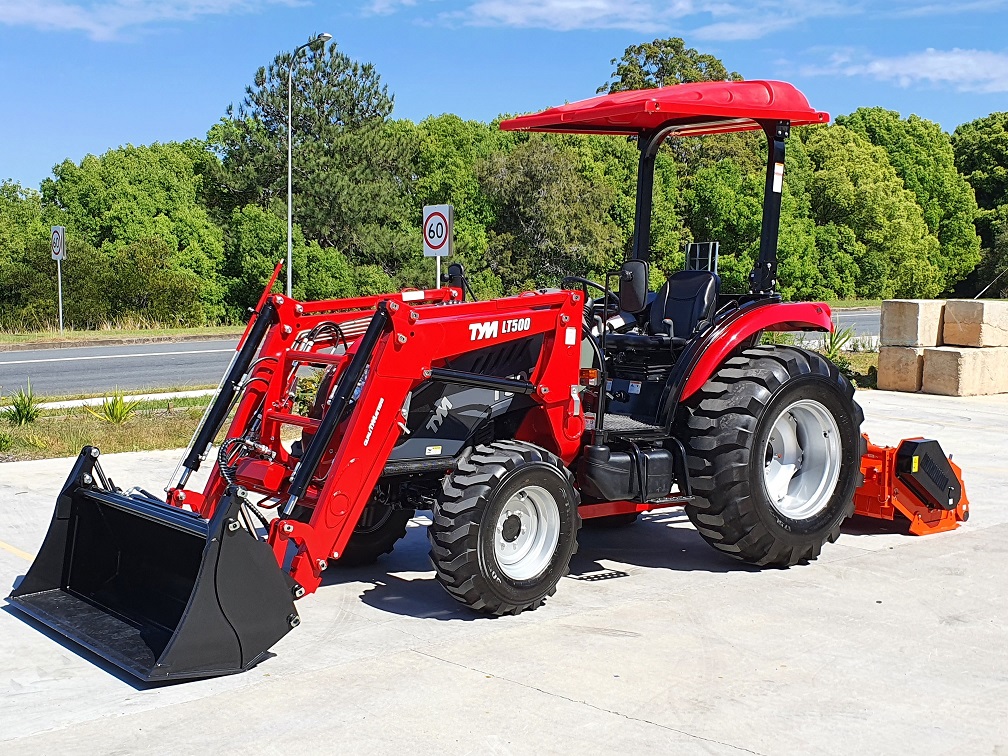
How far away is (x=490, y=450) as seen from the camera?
583 cm

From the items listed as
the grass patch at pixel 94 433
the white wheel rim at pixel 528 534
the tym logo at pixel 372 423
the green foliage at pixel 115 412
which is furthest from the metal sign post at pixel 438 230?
the tym logo at pixel 372 423

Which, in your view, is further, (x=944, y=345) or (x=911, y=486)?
(x=944, y=345)

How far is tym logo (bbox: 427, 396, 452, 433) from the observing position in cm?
616

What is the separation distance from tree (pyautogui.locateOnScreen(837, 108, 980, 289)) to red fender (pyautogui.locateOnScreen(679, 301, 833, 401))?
2022 inches

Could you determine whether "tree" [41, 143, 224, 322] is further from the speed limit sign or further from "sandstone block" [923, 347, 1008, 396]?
"sandstone block" [923, 347, 1008, 396]

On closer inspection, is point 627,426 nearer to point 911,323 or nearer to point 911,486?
point 911,486

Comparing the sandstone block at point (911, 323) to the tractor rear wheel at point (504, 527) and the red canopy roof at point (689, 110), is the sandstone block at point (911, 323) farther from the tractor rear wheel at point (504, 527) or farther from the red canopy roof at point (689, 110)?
the tractor rear wheel at point (504, 527)

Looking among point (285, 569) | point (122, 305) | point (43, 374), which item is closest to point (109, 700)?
point (285, 569)

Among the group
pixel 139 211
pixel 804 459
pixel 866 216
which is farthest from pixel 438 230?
pixel 866 216

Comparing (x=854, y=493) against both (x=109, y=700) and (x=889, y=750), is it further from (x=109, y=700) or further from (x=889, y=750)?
(x=109, y=700)

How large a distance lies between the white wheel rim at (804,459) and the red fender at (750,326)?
→ 0.53m

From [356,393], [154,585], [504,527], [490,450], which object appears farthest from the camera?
[504,527]

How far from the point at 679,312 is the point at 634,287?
0.64 meters

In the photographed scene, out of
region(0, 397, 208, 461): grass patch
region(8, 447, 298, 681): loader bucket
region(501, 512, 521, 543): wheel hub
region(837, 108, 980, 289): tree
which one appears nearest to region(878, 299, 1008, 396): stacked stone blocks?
region(0, 397, 208, 461): grass patch
